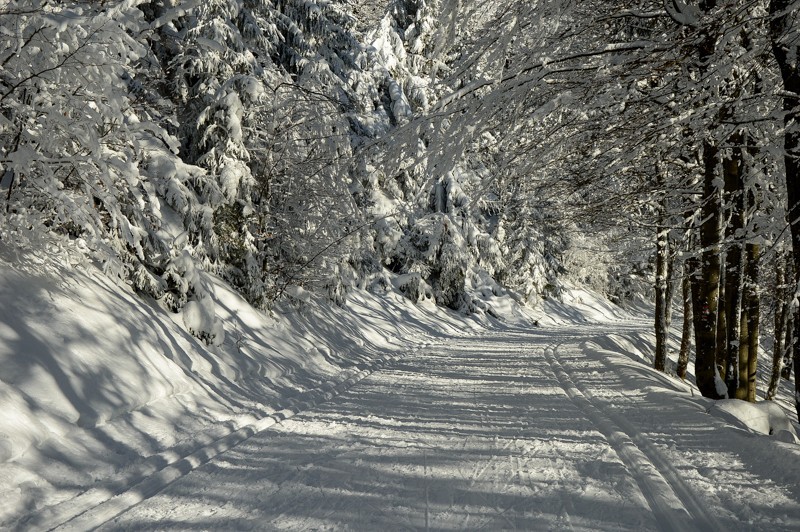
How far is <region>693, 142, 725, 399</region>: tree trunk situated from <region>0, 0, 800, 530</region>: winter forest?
0.05 meters

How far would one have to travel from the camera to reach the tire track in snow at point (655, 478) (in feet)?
13.0

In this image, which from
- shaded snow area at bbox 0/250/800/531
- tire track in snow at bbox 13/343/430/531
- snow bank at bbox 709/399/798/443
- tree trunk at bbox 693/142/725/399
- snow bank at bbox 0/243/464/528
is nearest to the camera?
tire track in snow at bbox 13/343/430/531

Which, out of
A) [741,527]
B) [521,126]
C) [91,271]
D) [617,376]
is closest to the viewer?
[741,527]

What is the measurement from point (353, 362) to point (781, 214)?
32.4 feet

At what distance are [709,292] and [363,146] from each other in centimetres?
654

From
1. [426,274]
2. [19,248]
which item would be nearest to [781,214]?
[19,248]

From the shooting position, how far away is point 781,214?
17.4 feet

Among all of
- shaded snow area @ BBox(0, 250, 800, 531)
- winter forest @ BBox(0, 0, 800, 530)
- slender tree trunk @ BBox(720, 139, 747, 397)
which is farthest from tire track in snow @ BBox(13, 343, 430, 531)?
slender tree trunk @ BBox(720, 139, 747, 397)

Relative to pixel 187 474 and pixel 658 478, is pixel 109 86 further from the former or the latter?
pixel 658 478

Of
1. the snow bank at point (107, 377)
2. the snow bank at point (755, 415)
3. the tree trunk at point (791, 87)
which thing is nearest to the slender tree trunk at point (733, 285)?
the snow bank at point (755, 415)

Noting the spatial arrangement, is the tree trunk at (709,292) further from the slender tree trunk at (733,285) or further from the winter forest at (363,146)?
the slender tree trunk at (733,285)

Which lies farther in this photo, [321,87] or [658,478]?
[321,87]

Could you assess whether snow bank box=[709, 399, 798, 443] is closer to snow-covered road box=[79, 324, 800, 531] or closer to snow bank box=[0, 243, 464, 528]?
snow-covered road box=[79, 324, 800, 531]

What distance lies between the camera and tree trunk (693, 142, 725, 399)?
336 inches
